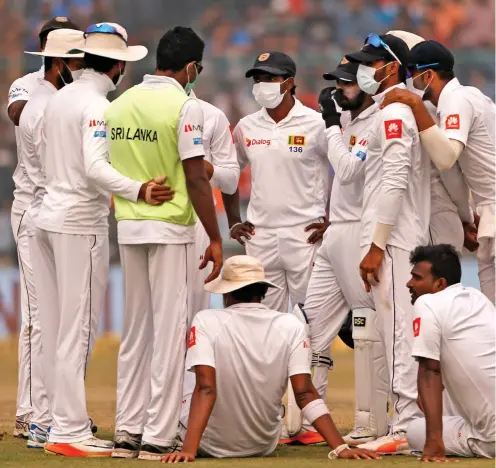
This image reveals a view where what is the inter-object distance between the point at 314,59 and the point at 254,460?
1229 centimetres

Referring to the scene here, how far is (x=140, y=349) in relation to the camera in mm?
6496

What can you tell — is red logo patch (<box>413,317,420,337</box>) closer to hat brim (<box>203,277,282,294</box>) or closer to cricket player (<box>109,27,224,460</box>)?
hat brim (<box>203,277,282,294</box>)

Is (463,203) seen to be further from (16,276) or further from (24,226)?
(16,276)

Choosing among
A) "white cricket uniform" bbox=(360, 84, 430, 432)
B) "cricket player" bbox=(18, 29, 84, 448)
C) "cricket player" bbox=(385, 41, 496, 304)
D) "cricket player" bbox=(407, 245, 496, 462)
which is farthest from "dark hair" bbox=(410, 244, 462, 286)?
"cricket player" bbox=(18, 29, 84, 448)

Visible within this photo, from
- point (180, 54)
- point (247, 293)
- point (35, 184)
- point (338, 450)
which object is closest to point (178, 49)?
point (180, 54)

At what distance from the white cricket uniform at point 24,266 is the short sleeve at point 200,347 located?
1.77 m

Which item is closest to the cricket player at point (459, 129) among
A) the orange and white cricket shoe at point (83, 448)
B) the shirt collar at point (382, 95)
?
the shirt collar at point (382, 95)

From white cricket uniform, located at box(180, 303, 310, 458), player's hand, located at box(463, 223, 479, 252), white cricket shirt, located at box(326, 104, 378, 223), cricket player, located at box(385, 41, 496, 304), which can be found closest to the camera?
white cricket uniform, located at box(180, 303, 310, 458)

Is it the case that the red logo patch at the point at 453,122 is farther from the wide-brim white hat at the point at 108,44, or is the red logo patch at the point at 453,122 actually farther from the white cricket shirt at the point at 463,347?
the wide-brim white hat at the point at 108,44

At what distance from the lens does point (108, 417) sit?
8.69 m

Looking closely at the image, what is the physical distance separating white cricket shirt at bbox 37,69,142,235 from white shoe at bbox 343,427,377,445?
1763mm

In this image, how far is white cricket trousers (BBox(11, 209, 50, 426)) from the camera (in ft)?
24.7

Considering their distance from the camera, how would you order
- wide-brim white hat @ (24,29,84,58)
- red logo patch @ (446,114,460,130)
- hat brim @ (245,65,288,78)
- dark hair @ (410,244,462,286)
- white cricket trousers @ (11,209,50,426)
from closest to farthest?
dark hair @ (410,244,462,286) < red logo patch @ (446,114,460,130) < wide-brim white hat @ (24,29,84,58) < white cricket trousers @ (11,209,50,426) < hat brim @ (245,65,288,78)

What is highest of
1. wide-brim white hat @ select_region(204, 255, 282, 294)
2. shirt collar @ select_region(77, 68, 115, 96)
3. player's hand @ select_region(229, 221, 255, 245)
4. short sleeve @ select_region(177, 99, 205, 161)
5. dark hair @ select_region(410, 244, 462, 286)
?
shirt collar @ select_region(77, 68, 115, 96)
